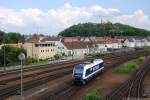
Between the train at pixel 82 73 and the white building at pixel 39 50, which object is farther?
the white building at pixel 39 50

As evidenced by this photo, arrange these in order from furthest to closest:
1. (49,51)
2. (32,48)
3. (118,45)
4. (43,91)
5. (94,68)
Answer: (118,45), (49,51), (32,48), (94,68), (43,91)

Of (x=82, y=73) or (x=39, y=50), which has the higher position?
(x=39, y=50)

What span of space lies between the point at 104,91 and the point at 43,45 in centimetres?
5972

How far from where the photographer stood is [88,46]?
407 ft

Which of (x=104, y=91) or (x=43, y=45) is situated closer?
(x=104, y=91)

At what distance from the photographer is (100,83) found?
43531 mm

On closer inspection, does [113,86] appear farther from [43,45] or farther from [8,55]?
[43,45]

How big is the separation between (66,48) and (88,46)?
55.8ft

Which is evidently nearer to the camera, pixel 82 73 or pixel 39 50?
pixel 82 73

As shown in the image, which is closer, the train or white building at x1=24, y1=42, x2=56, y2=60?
the train

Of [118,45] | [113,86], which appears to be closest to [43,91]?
[113,86]

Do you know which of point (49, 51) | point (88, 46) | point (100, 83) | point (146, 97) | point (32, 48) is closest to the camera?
point (146, 97)

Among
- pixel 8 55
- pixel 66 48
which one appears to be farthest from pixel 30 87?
pixel 66 48

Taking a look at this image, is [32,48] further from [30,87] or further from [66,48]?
[30,87]
